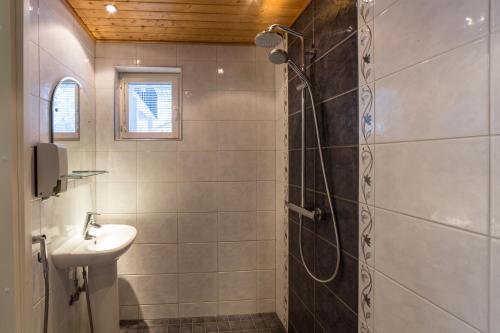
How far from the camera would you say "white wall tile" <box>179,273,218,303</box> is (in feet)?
8.15

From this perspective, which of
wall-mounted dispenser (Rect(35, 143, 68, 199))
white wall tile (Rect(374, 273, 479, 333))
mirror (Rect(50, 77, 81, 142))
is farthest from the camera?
mirror (Rect(50, 77, 81, 142))

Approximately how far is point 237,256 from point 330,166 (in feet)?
4.55

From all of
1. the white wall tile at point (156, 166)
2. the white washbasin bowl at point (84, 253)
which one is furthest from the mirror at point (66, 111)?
the white washbasin bowl at point (84, 253)

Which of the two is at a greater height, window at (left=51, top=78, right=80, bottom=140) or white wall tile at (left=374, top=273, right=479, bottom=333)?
window at (left=51, top=78, right=80, bottom=140)

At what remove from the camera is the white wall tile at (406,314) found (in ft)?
2.69

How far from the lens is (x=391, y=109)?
3.44 ft

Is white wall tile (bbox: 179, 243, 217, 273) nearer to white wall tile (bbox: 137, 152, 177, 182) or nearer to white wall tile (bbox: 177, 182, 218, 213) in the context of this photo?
white wall tile (bbox: 177, 182, 218, 213)

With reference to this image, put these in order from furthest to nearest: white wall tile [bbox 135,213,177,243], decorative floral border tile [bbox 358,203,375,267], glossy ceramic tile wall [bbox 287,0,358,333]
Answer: white wall tile [bbox 135,213,177,243] < glossy ceramic tile wall [bbox 287,0,358,333] < decorative floral border tile [bbox 358,203,375,267]

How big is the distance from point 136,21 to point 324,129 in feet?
5.09

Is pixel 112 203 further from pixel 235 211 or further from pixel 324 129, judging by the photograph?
pixel 324 129

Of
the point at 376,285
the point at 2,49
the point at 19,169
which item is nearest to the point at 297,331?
the point at 376,285

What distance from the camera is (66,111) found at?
5.97 ft

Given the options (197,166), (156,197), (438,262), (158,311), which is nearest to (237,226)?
(197,166)

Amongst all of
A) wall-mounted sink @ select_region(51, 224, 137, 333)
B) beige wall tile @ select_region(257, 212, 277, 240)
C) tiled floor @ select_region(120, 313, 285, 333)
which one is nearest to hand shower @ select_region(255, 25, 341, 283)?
beige wall tile @ select_region(257, 212, 277, 240)
